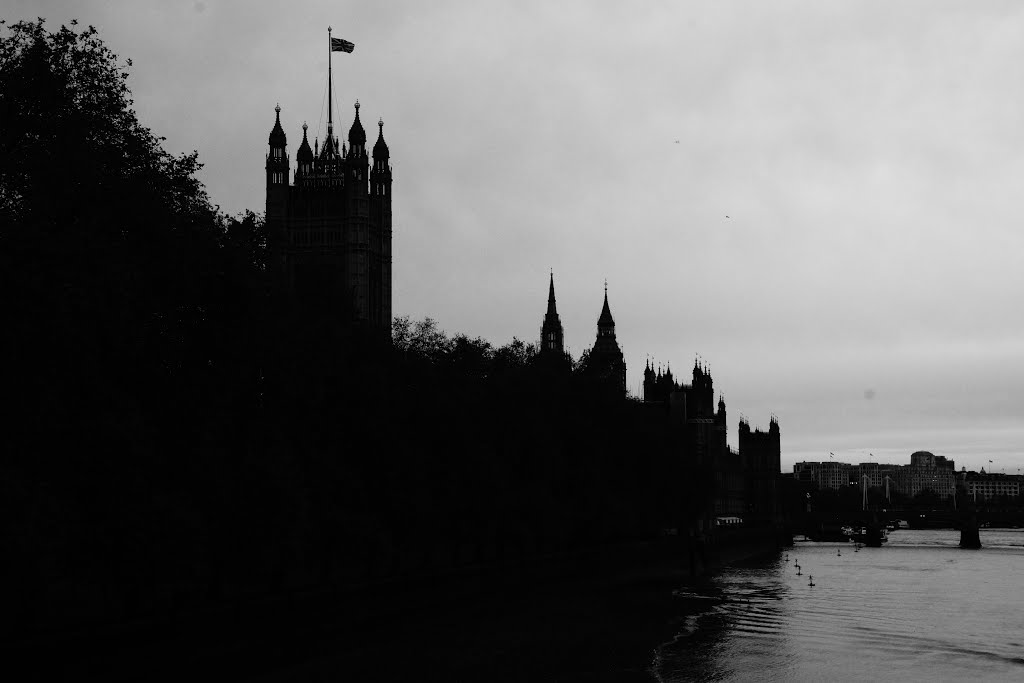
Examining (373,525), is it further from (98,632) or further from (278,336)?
(98,632)

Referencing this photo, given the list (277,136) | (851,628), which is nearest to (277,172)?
(277,136)

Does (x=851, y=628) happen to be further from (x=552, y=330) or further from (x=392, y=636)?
(x=552, y=330)

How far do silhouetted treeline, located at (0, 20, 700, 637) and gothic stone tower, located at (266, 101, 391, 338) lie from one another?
336 ft

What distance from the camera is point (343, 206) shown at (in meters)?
158

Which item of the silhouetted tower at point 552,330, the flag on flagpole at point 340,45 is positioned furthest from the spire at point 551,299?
the flag on flagpole at point 340,45

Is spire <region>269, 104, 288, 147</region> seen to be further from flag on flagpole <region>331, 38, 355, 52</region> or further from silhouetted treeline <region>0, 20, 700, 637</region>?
silhouetted treeline <region>0, 20, 700, 637</region>

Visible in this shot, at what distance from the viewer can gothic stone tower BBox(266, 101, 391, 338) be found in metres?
156

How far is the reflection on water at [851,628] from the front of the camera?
41.1 meters

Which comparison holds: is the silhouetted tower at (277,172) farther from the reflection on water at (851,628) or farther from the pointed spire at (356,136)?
the reflection on water at (851,628)

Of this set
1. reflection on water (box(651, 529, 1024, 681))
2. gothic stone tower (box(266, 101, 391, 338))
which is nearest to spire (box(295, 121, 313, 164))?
gothic stone tower (box(266, 101, 391, 338))

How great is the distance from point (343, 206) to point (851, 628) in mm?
113331

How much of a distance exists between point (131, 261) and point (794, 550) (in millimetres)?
133046

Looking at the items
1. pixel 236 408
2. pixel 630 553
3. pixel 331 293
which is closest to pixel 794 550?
pixel 630 553

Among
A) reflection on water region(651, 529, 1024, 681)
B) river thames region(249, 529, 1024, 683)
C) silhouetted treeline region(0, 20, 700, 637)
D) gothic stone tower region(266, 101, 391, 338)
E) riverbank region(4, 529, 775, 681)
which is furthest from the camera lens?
gothic stone tower region(266, 101, 391, 338)
